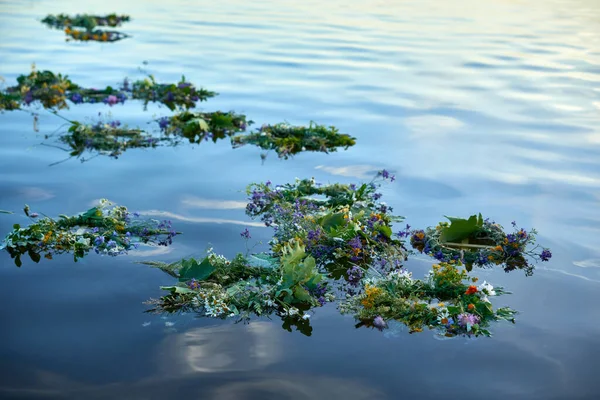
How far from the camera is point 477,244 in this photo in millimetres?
7652

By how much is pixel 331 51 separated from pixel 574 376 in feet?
52.4

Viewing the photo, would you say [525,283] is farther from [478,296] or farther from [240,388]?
[240,388]

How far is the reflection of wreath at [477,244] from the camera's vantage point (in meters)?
7.40

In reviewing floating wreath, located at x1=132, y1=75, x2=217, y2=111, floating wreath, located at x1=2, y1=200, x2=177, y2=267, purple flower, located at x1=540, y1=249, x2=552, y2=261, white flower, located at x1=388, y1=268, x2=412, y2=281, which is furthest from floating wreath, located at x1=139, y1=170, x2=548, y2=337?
floating wreath, located at x1=132, y1=75, x2=217, y2=111

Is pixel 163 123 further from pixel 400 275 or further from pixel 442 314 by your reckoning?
pixel 442 314

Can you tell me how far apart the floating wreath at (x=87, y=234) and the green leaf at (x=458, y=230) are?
2.96 metres

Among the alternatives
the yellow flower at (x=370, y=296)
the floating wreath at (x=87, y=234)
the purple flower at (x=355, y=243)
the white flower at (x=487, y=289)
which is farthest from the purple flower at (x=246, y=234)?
the white flower at (x=487, y=289)

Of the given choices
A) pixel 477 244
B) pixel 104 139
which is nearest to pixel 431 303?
pixel 477 244

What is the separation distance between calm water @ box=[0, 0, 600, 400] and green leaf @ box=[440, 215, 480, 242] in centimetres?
62

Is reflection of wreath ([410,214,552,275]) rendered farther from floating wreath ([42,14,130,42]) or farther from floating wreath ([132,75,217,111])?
floating wreath ([42,14,130,42])

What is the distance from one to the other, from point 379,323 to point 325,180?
4.07 m

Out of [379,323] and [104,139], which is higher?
[104,139]

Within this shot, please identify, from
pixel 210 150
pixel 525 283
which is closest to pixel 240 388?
pixel 525 283

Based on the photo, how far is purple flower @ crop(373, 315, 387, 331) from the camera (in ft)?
19.8
